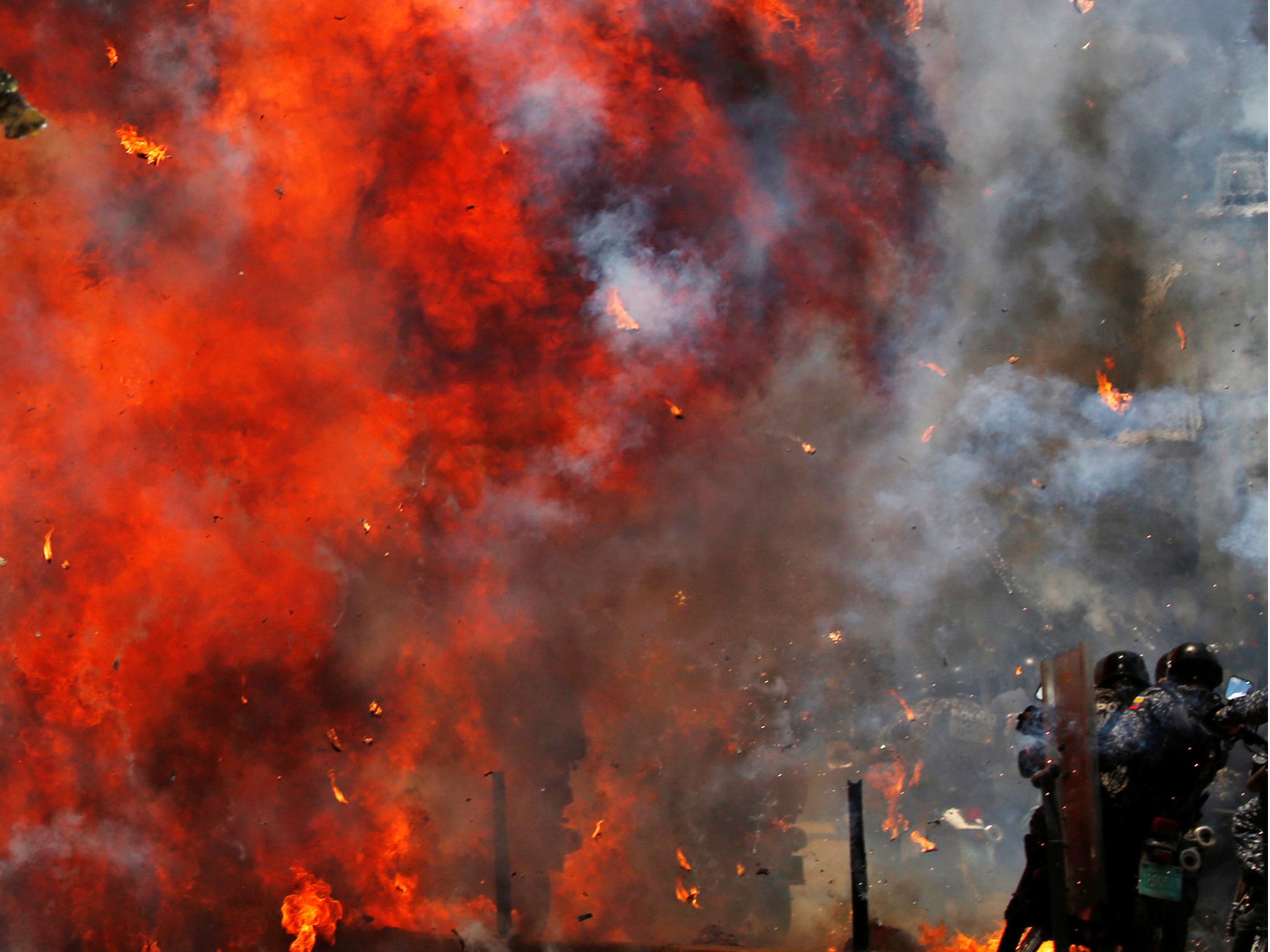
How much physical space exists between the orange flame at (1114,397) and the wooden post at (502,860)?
12.1ft

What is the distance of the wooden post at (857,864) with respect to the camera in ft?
17.0

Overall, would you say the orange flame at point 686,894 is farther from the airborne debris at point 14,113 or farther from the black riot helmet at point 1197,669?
the airborne debris at point 14,113

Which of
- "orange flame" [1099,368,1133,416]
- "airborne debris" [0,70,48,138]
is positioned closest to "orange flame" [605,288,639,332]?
"orange flame" [1099,368,1133,416]

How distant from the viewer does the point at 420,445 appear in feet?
17.8

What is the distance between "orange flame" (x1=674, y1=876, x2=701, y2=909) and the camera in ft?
17.2

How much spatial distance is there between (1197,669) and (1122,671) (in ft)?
1.02

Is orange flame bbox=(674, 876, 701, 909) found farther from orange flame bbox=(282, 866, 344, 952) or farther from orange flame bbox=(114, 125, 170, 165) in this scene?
orange flame bbox=(114, 125, 170, 165)

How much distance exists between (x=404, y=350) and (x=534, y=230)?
3.04 ft

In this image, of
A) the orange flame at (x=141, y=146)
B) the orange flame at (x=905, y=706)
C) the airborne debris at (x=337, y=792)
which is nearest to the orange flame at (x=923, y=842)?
the orange flame at (x=905, y=706)

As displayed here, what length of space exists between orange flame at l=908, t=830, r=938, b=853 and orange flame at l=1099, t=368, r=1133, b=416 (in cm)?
241

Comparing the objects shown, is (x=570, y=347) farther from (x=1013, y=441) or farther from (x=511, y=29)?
(x=1013, y=441)

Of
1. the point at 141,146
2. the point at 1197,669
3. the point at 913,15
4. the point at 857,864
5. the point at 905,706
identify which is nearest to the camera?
the point at 1197,669

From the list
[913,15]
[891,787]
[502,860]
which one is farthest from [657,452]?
[913,15]

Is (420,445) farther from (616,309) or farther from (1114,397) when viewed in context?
(1114,397)
